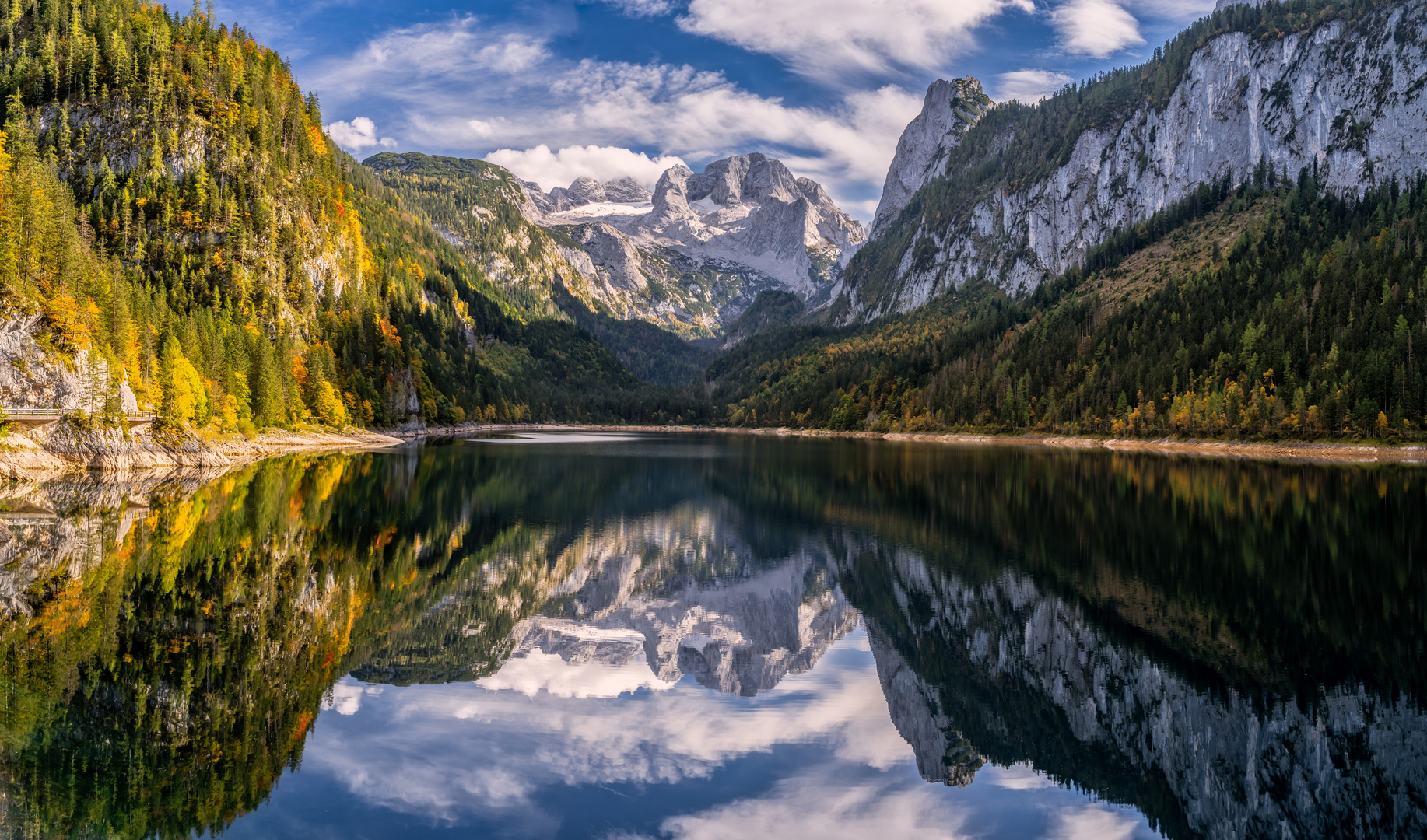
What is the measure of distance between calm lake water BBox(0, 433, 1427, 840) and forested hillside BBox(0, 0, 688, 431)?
29.0 m

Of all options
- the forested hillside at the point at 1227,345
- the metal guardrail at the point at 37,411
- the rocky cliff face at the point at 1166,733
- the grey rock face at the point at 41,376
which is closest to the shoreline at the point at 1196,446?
the forested hillside at the point at 1227,345

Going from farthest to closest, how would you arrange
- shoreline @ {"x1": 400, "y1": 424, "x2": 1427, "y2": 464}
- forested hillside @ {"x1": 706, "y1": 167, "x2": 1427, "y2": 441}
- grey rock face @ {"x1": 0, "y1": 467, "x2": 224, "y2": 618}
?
forested hillside @ {"x1": 706, "y1": 167, "x2": 1427, "y2": 441} → shoreline @ {"x1": 400, "y1": 424, "x2": 1427, "y2": 464} → grey rock face @ {"x1": 0, "y1": 467, "x2": 224, "y2": 618}

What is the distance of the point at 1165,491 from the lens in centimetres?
5356

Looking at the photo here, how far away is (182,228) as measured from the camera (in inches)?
3831

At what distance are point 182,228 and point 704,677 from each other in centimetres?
10489

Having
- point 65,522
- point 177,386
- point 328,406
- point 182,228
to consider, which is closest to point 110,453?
point 177,386

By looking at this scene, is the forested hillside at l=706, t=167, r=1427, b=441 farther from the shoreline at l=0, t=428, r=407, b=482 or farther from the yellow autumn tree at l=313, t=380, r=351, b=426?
the shoreline at l=0, t=428, r=407, b=482

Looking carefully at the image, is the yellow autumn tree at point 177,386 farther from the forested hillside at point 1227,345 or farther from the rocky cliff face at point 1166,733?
the forested hillside at point 1227,345

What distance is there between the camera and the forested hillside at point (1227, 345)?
96375 millimetres

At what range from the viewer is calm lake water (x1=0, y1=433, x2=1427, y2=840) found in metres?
12.5

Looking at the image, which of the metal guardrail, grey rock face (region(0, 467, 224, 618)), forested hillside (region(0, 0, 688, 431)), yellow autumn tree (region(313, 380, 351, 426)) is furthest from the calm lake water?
yellow autumn tree (region(313, 380, 351, 426))

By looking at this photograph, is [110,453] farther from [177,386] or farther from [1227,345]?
[1227,345]

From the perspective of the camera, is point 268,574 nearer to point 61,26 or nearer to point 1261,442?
point 1261,442

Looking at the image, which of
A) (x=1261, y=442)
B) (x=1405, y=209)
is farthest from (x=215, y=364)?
(x=1405, y=209)
